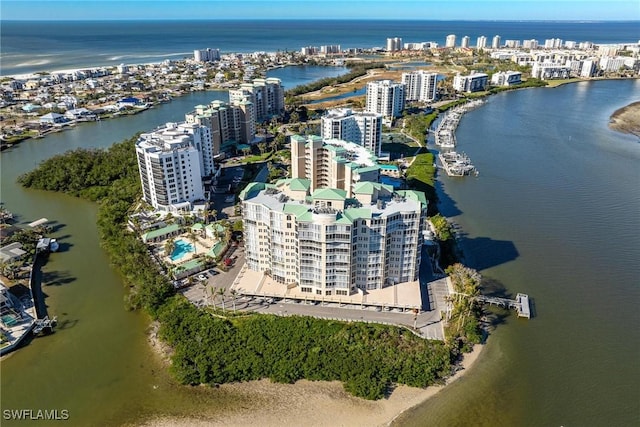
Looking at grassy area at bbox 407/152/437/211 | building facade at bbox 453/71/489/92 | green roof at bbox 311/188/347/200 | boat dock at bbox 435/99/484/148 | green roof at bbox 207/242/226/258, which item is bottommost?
green roof at bbox 207/242/226/258

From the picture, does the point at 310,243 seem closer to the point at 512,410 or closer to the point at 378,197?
the point at 378,197

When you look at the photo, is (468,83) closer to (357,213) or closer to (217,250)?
(357,213)

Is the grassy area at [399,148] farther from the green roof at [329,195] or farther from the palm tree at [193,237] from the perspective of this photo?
the green roof at [329,195]

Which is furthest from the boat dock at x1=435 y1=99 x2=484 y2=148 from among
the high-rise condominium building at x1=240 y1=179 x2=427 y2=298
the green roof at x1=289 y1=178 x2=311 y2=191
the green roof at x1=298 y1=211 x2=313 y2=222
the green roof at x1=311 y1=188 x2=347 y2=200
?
the green roof at x1=298 y1=211 x2=313 y2=222

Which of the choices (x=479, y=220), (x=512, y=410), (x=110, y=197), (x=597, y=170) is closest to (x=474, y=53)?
(x=597, y=170)

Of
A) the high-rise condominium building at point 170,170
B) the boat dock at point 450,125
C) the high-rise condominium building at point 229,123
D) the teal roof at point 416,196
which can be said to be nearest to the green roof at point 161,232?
the high-rise condominium building at point 170,170

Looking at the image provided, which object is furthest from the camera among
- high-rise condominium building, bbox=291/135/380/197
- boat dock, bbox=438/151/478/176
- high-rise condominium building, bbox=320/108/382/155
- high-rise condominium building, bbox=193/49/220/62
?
high-rise condominium building, bbox=193/49/220/62

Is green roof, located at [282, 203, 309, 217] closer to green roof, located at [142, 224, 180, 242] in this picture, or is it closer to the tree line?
the tree line

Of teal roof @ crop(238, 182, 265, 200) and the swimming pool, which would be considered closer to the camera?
teal roof @ crop(238, 182, 265, 200)
